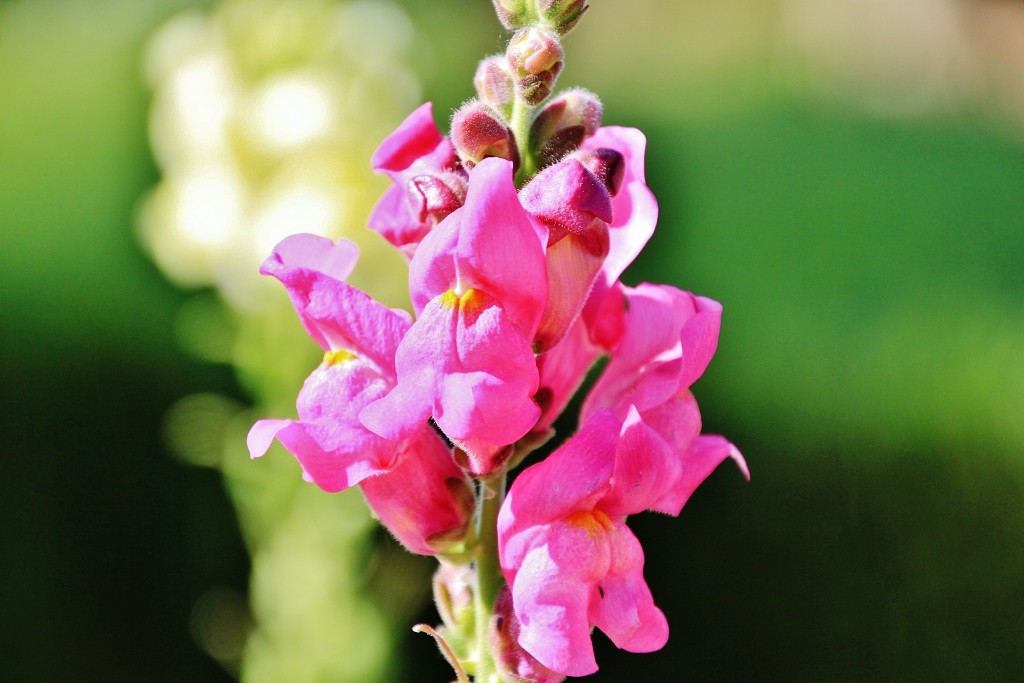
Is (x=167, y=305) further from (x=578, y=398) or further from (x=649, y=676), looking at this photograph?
(x=649, y=676)

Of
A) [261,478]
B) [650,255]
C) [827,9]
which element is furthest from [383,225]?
[827,9]

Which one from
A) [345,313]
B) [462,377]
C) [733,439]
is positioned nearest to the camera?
[462,377]

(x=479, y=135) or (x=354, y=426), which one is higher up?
(x=479, y=135)

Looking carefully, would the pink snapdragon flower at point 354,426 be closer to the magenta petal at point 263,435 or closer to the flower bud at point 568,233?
the magenta petal at point 263,435

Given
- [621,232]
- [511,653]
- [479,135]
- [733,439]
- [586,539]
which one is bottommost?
[733,439]

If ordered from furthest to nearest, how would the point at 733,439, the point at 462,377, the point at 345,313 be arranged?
1. the point at 733,439
2. the point at 345,313
3. the point at 462,377

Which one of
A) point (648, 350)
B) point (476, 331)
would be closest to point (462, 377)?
point (476, 331)

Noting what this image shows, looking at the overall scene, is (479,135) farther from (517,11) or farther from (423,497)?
(423,497)
